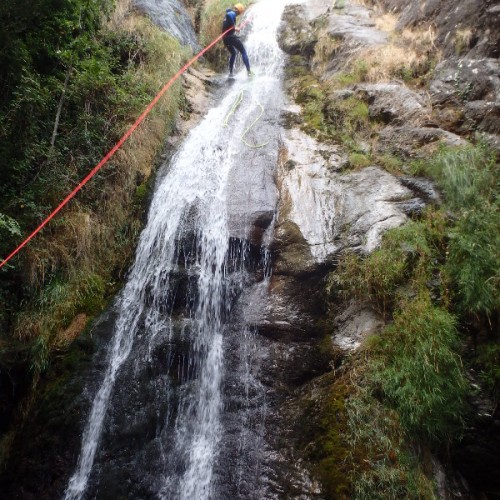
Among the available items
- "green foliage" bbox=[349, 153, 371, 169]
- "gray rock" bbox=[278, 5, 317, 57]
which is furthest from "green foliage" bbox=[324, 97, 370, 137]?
"gray rock" bbox=[278, 5, 317, 57]

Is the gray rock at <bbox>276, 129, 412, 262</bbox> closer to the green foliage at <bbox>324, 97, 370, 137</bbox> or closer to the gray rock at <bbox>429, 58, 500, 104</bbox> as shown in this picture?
the green foliage at <bbox>324, 97, 370, 137</bbox>

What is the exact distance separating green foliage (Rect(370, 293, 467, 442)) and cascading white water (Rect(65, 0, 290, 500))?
1818 millimetres

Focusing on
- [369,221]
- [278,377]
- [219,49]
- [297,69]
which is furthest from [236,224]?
[219,49]

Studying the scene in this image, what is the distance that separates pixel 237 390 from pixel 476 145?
4034mm

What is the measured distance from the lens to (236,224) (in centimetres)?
491

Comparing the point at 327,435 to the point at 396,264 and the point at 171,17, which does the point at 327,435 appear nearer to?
the point at 396,264

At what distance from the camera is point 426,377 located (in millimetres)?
3055

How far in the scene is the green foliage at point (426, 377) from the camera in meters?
3.02

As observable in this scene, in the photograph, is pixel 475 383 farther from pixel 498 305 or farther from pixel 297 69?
pixel 297 69

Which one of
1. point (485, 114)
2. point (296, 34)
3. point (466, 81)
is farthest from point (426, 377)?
point (296, 34)

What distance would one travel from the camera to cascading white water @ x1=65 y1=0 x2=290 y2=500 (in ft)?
12.1

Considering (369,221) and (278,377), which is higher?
(369,221)

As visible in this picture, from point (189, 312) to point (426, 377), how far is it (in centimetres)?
268

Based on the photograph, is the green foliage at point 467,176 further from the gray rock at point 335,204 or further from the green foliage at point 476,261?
the gray rock at point 335,204
